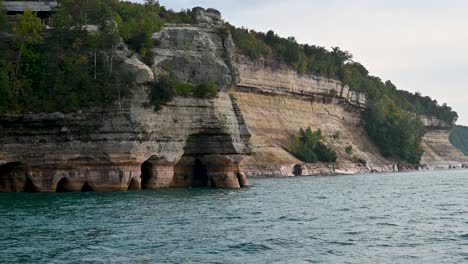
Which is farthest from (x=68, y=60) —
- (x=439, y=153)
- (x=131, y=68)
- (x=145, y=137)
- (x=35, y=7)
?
(x=439, y=153)

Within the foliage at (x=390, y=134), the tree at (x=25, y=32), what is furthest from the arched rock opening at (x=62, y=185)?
the foliage at (x=390, y=134)

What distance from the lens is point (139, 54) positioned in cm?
4891

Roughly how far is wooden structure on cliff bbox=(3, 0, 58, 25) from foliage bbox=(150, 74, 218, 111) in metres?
14.5

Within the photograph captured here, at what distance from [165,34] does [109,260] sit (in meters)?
32.3

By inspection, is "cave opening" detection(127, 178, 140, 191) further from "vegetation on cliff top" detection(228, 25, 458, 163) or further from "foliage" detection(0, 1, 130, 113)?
"vegetation on cliff top" detection(228, 25, 458, 163)

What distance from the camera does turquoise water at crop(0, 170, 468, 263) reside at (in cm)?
2138

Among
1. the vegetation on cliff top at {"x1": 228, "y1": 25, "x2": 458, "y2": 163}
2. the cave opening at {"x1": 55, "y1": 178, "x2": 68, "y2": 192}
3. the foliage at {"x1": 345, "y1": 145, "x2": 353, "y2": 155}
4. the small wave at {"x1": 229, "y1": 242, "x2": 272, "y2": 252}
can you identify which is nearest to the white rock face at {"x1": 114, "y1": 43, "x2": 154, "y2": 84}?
the cave opening at {"x1": 55, "y1": 178, "x2": 68, "y2": 192}

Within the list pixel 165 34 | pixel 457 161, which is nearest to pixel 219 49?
pixel 165 34

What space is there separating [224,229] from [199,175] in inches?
946

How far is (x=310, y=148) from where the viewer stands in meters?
92.7

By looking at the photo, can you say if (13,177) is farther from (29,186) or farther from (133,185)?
(133,185)

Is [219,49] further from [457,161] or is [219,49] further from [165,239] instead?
[457,161]

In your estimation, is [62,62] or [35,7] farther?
[35,7]

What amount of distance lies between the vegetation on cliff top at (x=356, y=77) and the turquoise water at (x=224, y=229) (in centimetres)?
6044
